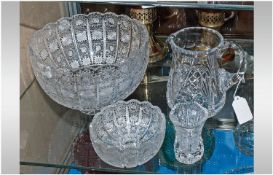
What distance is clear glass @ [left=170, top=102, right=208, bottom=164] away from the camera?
740mm

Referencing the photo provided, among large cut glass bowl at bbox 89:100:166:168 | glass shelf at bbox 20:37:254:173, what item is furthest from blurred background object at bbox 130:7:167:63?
large cut glass bowl at bbox 89:100:166:168

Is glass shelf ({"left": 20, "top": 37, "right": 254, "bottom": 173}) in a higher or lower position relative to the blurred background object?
lower

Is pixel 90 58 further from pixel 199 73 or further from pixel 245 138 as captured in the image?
pixel 245 138

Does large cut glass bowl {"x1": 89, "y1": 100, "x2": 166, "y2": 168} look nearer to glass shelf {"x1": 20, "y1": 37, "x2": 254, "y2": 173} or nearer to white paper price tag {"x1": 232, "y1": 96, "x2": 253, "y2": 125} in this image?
glass shelf {"x1": 20, "y1": 37, "x2": 254, "y2": 173}

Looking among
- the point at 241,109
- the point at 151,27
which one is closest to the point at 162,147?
the point at 241,109

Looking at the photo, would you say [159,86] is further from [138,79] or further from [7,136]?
[7,136]

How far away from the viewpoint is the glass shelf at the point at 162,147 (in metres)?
0.76

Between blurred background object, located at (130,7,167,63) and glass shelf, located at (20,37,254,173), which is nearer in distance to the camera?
glass shelf, located at (20,37,254,173)

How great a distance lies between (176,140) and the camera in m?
0.76

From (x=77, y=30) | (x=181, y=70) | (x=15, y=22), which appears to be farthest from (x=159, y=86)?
(x=15, y=22)

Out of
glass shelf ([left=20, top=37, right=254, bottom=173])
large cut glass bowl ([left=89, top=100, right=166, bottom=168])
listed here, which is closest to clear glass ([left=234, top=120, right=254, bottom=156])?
glass shelf ([left=20, top=37, right=254, bottom=173])

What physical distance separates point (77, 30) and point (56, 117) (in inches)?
7.1

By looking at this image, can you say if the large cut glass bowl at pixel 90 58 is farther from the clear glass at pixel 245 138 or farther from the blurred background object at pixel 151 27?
the clear glass at pixel 245 138

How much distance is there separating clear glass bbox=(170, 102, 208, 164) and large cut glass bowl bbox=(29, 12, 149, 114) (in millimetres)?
100
